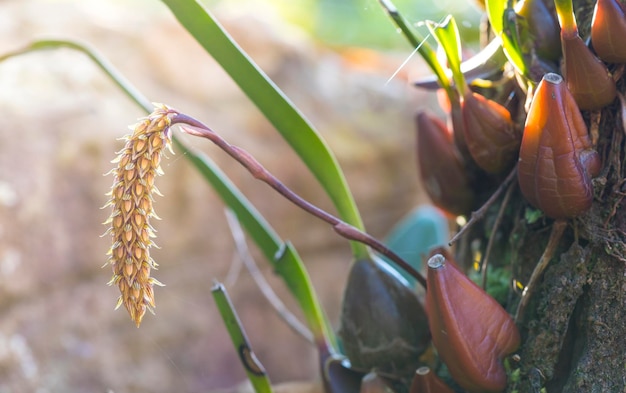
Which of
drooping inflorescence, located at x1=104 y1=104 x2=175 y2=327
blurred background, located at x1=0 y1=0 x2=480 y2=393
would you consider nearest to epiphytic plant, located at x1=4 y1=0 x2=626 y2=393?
drooping inflorescence, located at x1=104 y1=104 x2=175 y2=327

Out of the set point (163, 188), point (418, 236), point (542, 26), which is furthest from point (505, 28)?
point (163, 188)

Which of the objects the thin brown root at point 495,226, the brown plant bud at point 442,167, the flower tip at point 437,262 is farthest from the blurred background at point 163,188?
the flower tip at point 437,262

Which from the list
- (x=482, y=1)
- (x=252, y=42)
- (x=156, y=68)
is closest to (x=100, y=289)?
(x=156, y=68)

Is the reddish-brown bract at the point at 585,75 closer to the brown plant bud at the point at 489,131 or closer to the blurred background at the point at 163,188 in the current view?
the brown plant bud at the point at 489,131

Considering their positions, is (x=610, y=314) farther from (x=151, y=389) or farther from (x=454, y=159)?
(x=151, y=389)

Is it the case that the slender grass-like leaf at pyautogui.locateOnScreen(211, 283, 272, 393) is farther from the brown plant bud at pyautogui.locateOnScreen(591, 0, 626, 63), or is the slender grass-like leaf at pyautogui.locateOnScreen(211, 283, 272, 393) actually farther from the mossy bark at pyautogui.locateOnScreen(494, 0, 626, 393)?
the brown plant bud at pyautogui.locateOnScreen(591, 0, 626, 63)

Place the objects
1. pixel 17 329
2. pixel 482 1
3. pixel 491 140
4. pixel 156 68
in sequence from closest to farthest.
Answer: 1. pixel 491 140
2. pixel 482 1
3. pixel 17 329
4. pixel 156 68

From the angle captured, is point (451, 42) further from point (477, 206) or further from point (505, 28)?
point (477, 206)
